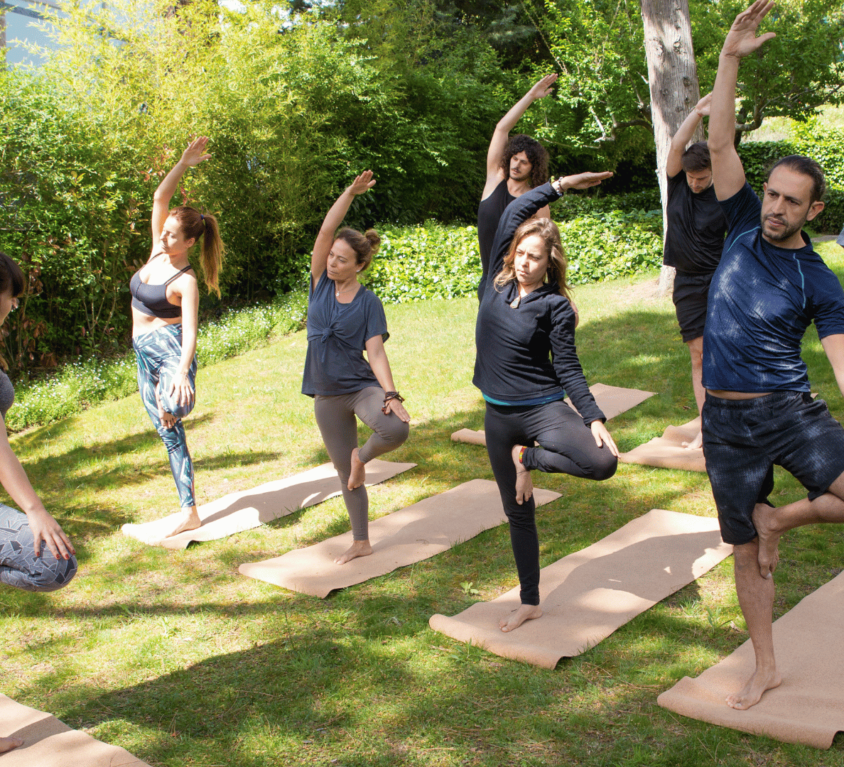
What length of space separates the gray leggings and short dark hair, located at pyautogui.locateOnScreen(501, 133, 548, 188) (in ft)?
5.12

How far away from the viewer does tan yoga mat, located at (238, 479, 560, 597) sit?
4.32 meters

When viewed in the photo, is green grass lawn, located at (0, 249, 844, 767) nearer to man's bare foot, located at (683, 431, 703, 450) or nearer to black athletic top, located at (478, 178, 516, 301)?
man's bare foot, located at (683, 431, 703, 450)

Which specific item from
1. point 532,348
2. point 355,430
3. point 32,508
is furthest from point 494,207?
point 32,508

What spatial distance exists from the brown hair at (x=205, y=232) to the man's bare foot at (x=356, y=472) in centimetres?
155

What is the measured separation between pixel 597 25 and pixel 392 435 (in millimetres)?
13359

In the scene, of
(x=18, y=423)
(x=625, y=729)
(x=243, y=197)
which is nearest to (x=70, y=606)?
(x=625, y=729)

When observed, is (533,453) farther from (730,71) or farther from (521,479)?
(730,71)

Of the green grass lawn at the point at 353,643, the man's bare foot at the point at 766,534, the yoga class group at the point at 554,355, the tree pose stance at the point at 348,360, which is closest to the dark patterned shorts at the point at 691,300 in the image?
the yoga class group at the point at 554,355

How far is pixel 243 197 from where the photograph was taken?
1223 cm

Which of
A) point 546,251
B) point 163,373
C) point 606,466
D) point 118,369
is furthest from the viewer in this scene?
point 118,369

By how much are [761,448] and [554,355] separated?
0.88m

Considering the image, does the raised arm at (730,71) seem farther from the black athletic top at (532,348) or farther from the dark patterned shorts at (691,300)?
the dark patterned shorts at (691,300)

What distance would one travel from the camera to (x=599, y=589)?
154 inches

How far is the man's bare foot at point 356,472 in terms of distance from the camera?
419 centimetres
